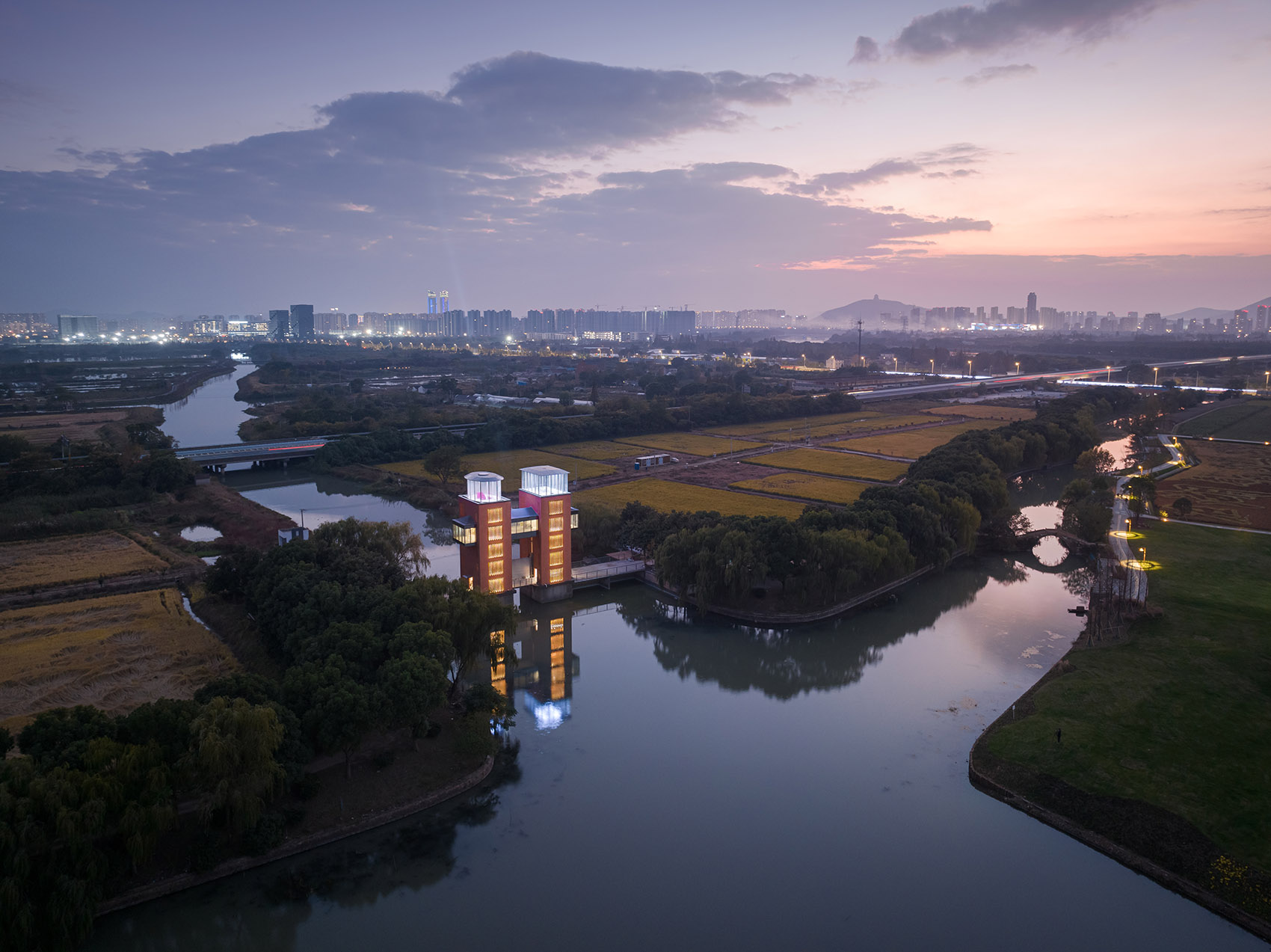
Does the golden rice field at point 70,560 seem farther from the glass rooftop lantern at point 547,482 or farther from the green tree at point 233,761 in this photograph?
the green tree at point 233,761

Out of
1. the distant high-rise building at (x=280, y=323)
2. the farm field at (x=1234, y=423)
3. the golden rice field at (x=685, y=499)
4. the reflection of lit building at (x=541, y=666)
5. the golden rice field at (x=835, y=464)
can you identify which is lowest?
the reflection of lit building at (x=541, y=666)

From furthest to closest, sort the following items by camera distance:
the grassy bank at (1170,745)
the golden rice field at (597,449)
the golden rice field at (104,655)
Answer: the golden rice field at (597,449), the golden rice field at (104,655), the grassy bank at (1170,745)

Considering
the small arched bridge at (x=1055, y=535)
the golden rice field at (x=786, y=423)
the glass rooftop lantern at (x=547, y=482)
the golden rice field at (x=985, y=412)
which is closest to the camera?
the glass rooftop lantern at (x=547, y=482)

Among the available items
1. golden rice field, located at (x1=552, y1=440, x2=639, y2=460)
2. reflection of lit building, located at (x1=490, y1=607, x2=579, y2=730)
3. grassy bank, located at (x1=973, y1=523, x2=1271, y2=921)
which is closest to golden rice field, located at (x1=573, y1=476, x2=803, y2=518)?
golden rice field, located at (x1=552, y1=440, x2=639, y2=460)

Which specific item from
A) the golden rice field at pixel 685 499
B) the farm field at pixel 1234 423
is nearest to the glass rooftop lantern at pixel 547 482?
the golden rice field at pixel 685 499

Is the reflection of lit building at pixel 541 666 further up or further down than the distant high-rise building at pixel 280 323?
further down

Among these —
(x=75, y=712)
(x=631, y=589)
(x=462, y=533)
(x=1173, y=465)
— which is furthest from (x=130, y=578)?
(x=1173, y=465)

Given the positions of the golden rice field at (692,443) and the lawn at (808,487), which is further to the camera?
the golden rice field at (692,443)

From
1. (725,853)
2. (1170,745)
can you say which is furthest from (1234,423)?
(725,853)
